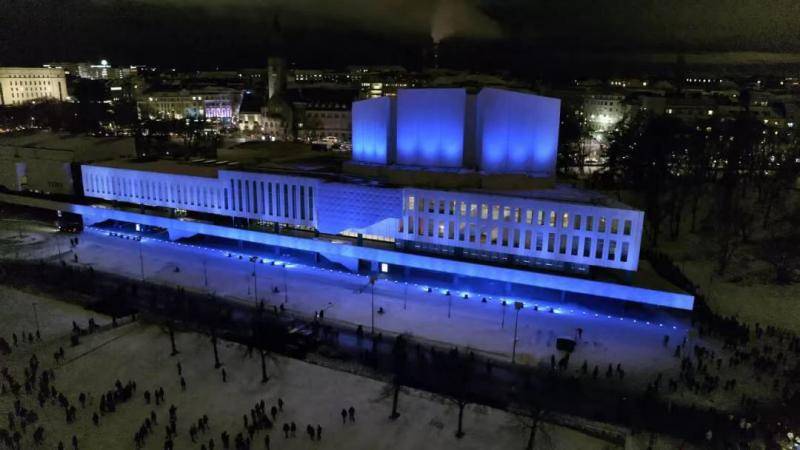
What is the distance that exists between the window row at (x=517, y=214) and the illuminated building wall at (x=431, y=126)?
20.6 feet

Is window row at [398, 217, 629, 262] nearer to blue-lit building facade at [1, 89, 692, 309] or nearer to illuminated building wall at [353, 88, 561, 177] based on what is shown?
blue-lit building facade at [1, 89, 692, 309]

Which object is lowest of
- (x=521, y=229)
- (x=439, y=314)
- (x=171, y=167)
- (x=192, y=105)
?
(x=439, y=314)

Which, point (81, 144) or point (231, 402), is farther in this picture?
point (81, 144)

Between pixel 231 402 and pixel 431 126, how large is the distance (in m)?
28.5

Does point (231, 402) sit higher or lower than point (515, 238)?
lower

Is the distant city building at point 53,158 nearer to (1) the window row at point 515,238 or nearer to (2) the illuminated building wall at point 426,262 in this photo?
(2) the illuminated building wall at point 426,262

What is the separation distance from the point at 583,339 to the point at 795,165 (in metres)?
Result: 41.7

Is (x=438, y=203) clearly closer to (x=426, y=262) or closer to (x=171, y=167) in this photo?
(x=426, y=262)

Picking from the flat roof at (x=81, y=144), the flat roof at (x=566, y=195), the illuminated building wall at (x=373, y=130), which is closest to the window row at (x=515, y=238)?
the flat roof at (x=566, y=195)

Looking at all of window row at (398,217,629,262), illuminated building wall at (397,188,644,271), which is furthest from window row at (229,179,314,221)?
illuminated building wall at (397,188,644,271)

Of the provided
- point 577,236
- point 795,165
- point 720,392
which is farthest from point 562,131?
point 720,392

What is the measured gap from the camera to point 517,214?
→ 1505 inches

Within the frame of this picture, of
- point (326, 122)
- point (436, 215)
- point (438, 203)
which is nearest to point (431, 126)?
point (438, 203)

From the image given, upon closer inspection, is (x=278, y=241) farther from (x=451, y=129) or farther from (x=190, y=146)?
(x=190, y=146)
